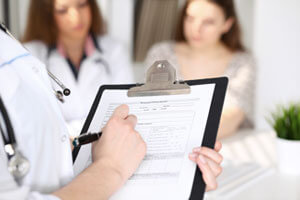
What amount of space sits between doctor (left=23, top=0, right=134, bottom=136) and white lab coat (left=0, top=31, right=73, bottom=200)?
1.23 metres

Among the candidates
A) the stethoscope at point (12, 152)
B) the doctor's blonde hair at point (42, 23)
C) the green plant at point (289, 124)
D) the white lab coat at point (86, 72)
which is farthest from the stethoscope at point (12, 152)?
the doctor's blonde hair at point (42, 23)

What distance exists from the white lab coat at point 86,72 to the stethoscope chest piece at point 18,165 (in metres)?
1.23

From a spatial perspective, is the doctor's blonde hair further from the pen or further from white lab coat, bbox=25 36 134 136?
the pen

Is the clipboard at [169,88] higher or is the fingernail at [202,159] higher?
the clipboard at [169,88]

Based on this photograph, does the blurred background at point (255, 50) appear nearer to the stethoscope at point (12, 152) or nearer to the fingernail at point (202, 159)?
the fingernail at point (202, 159)

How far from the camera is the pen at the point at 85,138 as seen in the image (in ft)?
1.72

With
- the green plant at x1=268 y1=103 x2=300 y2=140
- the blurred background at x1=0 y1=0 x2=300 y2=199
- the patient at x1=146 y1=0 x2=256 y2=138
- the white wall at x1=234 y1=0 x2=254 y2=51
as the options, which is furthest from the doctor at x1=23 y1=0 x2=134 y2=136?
the green plant at x1=268 y1=103 x2=300 y2=140

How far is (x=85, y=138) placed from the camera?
534 mm

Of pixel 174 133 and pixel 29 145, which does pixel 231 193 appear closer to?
pixel 174 133

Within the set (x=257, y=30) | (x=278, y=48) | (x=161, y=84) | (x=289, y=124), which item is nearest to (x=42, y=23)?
(x=257, y=30)

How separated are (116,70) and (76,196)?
4.90 ft

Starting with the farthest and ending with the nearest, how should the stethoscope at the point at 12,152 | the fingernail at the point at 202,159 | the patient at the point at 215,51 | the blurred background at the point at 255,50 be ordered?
the patient at the point at 215,51, the blurred background at the point at 255,50, the fingernail at the point at 202,159, the stethoscope at the point at 12,152

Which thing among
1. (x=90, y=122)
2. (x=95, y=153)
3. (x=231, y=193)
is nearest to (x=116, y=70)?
(x=231, y=193)

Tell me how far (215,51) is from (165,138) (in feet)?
4.37
